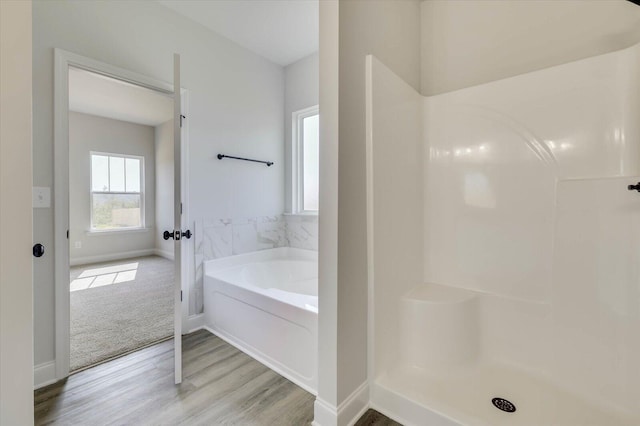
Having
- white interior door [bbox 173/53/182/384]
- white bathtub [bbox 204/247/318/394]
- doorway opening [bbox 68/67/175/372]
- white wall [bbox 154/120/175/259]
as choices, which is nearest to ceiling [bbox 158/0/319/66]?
white interior door [bbox 173/53/182/384]

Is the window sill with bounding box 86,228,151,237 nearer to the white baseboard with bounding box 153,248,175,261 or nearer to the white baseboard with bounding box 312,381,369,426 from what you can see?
the white baseboard with bounding box 153,248,175,261

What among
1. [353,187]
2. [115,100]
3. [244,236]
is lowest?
[244,236]

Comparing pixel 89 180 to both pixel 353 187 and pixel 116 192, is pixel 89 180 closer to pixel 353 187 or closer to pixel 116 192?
pixel 116 192

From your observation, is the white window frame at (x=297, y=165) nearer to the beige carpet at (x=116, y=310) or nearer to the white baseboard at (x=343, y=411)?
the beige carpet at (x=116, y=310)

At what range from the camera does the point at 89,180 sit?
502 centimetres

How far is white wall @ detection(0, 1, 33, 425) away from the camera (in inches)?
28.4

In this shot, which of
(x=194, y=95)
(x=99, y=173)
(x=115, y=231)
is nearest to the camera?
(x=194, y=95)

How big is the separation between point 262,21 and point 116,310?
10.3ft

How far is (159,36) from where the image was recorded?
2277 millimetres

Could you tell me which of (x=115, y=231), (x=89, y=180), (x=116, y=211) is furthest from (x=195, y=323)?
(x=89, y=180)

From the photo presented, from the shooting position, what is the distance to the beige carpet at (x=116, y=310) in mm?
2158

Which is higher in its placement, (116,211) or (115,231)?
(116,211)

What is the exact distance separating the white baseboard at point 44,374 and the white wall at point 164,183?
3622mm

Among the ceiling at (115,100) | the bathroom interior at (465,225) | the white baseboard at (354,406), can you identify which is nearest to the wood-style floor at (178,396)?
the white baseboard at (354,406)
